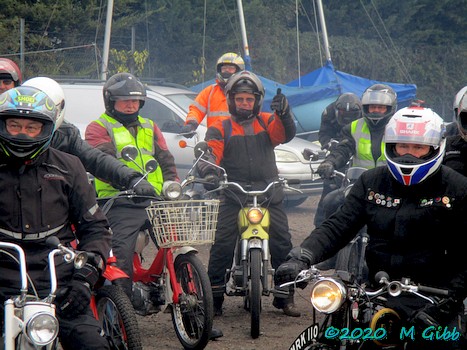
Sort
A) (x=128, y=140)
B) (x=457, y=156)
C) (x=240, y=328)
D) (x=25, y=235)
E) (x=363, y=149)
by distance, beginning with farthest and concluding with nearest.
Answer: (x=363, y=149) → (x=240, y=328) → (x=128, y=140) → (x=457, y=156) → (x=25, y=235)

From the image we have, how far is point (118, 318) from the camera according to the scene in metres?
6.02

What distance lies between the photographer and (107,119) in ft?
25.6

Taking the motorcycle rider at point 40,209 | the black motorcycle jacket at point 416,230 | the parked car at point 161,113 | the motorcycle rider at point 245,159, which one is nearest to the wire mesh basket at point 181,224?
the motorcycle rider at point 245,159

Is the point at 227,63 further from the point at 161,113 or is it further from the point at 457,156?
the point at 457,156

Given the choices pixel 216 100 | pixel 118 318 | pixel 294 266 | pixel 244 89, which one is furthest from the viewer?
pixel 216 100

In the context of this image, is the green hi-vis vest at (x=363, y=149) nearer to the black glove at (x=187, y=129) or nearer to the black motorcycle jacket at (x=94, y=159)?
the black glove at (x=187, y=129)

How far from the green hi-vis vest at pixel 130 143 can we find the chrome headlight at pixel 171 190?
49 cm

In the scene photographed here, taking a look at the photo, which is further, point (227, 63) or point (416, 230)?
point (227, 63)

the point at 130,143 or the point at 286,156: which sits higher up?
the point at 130,143

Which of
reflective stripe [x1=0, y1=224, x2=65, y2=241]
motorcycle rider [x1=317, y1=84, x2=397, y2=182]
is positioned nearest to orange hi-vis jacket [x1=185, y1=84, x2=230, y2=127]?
motorcycle rider [x1=317, y1=84, x2=397, y2=182]

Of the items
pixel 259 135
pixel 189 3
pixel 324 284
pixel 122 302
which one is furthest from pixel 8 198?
pixel 189 3

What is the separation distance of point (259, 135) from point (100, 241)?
11.0 ft

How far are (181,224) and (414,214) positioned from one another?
2449 mm

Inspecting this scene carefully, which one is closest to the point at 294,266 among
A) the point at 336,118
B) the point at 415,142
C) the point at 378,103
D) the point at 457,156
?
the point at 415,142
